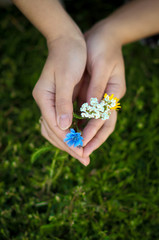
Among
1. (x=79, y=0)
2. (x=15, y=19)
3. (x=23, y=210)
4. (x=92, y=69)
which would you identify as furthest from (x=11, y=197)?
(x=79, y=0)

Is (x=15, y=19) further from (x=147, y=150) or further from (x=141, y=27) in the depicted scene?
(x=147, y=150)

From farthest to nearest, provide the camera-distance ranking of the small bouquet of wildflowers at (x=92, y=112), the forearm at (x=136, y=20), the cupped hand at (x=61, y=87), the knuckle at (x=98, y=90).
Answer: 1. the forearm at (x=136, y=20)
2. the knuckle at (x=98, y=90)
3. the cupped hand at (x=61, y=87)
4. the small bouquet of wildflowers at (x=92, y=112)

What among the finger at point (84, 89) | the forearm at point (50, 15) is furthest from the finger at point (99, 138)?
the forearm at point (50, 15)

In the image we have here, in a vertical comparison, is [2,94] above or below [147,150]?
above

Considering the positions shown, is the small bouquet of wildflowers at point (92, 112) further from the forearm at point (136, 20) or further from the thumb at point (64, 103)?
the forearm at point (136, 20)

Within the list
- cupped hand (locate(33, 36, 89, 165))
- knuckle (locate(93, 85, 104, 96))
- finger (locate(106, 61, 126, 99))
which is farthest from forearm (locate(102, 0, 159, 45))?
knuckle (locate(93, 85, 104, 96))

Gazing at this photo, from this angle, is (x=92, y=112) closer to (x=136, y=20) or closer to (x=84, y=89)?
(x=84, y=89)
